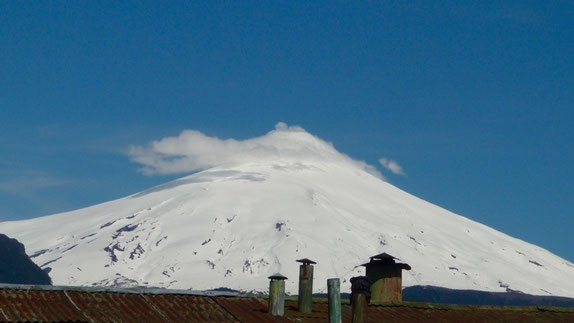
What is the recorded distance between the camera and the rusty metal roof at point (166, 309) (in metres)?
18.9

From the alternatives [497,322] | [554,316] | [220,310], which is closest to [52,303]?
[220,310]

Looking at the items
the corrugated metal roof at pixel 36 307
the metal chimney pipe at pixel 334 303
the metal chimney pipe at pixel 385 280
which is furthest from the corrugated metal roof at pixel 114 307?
the metal chimney pipe at pixel 385 280

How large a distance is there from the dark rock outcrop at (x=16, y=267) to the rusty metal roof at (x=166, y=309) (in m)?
115

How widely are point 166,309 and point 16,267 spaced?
400ft

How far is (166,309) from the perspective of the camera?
2059cm

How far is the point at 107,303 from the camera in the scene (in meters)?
20.1

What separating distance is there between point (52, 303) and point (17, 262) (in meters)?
123

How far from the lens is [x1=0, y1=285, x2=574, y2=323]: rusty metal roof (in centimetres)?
1889

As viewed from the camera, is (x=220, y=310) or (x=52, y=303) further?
(x=220, y=310)

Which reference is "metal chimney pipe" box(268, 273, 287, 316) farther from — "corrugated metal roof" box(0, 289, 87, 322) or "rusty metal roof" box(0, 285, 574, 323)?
"corrugated metal roof" box(0, 289, 87, 322)

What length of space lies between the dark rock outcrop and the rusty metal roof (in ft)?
376

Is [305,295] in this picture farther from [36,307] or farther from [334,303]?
[334,303]

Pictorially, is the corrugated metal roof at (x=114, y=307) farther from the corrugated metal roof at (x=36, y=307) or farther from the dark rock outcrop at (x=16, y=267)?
the dark rock outcrop at (x=16, y=267)

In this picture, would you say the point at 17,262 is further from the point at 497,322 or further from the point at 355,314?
the point at 355,314
